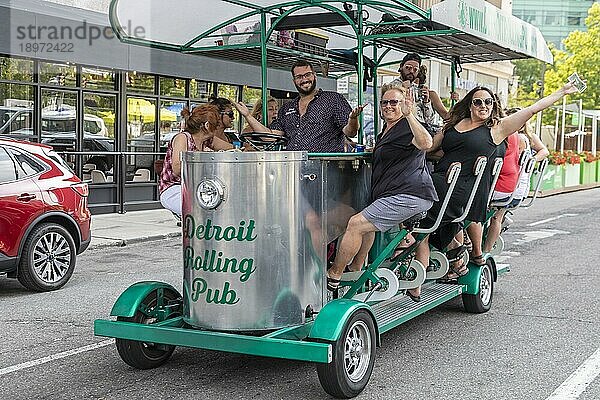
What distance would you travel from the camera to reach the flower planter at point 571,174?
29750mm

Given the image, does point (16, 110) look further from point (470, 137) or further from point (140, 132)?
point (470, 137)

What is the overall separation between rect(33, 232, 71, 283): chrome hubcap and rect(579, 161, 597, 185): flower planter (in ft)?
87.7

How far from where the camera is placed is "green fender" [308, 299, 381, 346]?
496cm

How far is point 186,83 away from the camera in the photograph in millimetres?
18766

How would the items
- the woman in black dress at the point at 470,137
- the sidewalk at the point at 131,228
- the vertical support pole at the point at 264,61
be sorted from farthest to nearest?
the sidewalk at the point at 131,228 → the vertical support pole at the point at 264,61 → the woman in black dress at the point at 470,137

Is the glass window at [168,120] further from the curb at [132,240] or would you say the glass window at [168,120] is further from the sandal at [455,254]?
the sandal at [455,254]

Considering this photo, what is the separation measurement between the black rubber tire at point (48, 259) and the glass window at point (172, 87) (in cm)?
948

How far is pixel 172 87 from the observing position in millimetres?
18453

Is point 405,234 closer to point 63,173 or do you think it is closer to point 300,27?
point 300,27

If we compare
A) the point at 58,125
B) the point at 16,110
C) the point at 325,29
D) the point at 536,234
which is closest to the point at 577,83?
the point at 325,29

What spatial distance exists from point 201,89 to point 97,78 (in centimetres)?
315

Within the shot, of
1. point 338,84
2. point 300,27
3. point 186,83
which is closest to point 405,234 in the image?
point 300,27

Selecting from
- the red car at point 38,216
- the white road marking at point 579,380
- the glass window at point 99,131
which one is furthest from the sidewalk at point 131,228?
the white road marking at point 579,380

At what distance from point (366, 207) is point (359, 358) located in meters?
1.27
